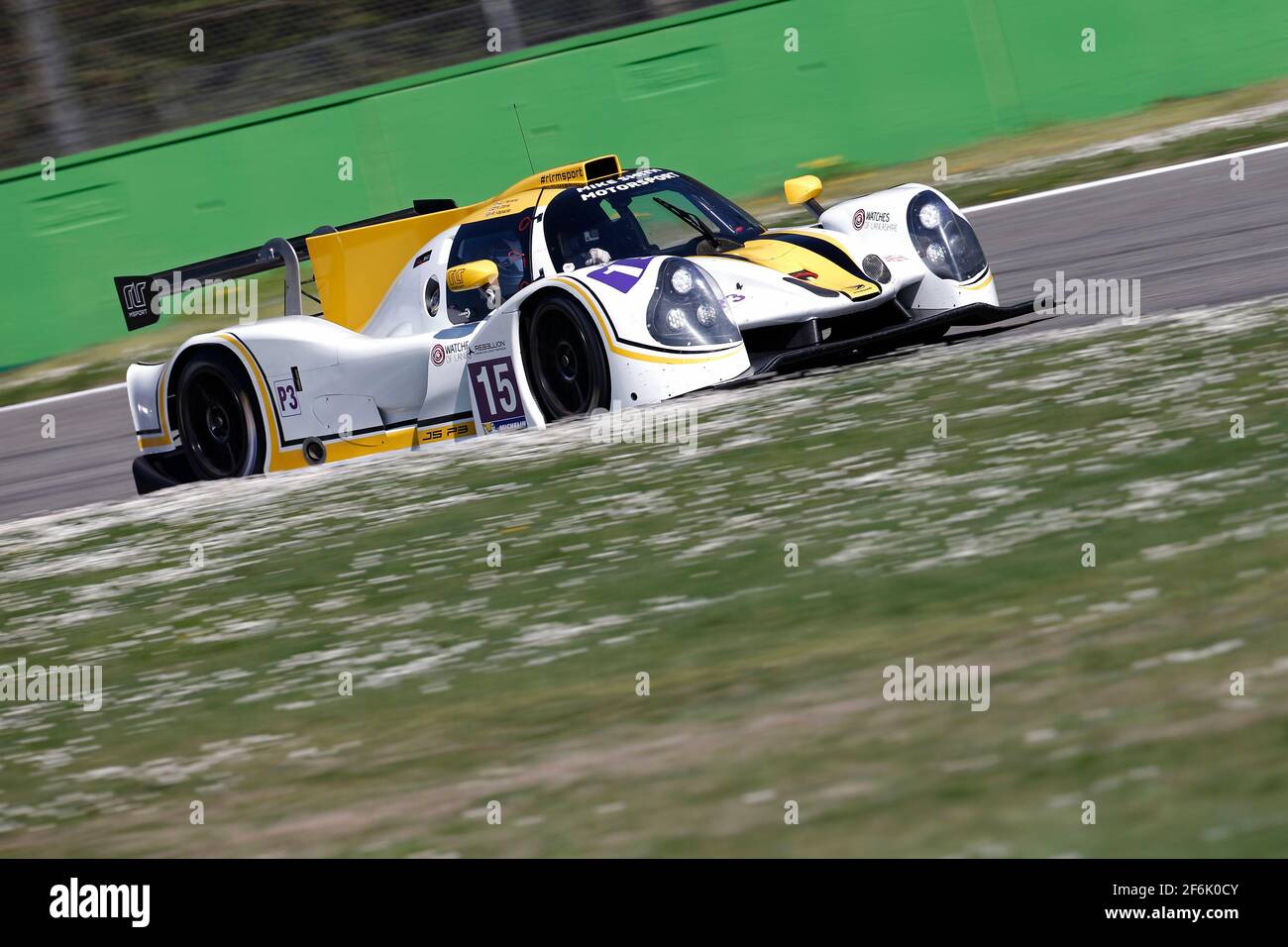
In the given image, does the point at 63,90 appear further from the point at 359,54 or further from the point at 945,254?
the point at 945,254

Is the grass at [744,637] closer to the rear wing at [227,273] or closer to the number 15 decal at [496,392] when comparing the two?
the number 15 decal at [496,392]

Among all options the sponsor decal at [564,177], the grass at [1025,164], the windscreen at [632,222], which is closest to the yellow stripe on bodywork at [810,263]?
the windscreen at [632,222]

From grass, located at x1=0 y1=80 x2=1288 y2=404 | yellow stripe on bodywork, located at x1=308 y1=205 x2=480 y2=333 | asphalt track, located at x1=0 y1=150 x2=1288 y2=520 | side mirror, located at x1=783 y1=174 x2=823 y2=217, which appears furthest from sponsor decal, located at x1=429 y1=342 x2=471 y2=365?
grass, located at x1=0 y1=80 x2=1288 y2=404

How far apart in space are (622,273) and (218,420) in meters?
3.24

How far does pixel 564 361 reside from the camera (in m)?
8.61

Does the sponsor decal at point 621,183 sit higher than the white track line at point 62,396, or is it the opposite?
the sponsor decal at point 621,183

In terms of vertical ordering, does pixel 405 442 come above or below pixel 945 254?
below

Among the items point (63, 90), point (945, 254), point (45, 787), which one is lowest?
point (45, 787)

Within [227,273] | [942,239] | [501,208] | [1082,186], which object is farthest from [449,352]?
[1082,186]

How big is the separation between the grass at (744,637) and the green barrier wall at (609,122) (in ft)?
25.5

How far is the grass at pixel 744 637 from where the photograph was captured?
3658mm
